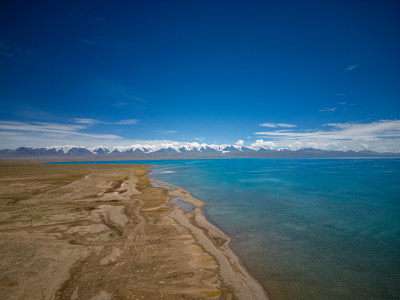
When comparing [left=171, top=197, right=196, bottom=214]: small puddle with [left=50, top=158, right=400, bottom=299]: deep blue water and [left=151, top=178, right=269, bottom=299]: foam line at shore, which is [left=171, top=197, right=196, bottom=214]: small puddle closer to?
[left=151, top=178, right=269, bottom=299]: foam line at shore

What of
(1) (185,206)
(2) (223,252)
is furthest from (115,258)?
(1) (185,206)

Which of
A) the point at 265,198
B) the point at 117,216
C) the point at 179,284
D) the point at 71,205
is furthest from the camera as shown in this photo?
the point at 265,198

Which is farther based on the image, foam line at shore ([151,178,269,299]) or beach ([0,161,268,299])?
foam line at shore ([151,178,269,299])

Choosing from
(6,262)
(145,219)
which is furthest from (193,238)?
(6,262)

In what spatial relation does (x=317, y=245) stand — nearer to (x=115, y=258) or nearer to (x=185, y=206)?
(x=115, y=258)

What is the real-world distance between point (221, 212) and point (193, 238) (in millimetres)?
8839

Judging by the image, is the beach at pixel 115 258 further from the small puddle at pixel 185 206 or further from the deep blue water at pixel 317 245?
the small puddle at pixel 185 206

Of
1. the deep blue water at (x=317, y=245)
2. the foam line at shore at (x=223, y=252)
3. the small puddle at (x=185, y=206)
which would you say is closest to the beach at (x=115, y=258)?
the foam line at shore at (x=223, y=252)

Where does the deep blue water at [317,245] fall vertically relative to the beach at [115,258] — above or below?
below

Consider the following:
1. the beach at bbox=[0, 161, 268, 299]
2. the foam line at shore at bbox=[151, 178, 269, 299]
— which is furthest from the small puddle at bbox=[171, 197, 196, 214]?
the beach at bbox=[0, 161, 268, 299]

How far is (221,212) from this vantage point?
902 inches

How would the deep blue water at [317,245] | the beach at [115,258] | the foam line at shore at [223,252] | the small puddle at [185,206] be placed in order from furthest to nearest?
the small puddle at [185,206] < the deep blue water at [317,245] < the foam line at shore at [223,252] < the beach at [115,258]

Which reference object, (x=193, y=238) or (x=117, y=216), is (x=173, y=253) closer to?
(x=193, y=238)

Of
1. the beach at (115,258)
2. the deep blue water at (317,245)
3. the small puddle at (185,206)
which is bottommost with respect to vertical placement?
the deep blue water at (317,245)
